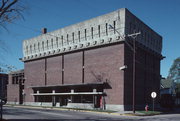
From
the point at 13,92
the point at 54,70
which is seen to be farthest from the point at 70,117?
the point at 13,92

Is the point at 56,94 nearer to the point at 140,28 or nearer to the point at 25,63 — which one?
the point at 25,63

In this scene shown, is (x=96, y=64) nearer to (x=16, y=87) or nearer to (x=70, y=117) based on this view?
(x=70, y=117)

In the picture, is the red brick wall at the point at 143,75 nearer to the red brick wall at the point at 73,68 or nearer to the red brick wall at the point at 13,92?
the red brick wall at the point at 73,68

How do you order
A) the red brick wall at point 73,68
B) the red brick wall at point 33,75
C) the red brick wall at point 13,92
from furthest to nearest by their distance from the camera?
the red brick wall at point 13,92 < the red brick wall at point 33,75 < the red brick wall at point 73,68

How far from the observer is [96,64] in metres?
35.5

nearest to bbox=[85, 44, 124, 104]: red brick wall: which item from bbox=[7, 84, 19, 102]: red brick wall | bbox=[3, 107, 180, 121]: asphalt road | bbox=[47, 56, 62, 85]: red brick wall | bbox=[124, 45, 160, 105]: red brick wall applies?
bbox=[124, 45, 160, 105]: red brick wall

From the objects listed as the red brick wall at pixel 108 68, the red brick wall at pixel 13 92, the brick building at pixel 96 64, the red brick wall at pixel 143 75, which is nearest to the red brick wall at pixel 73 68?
the brick building at pixel 96 64

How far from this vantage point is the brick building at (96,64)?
32.8 metres

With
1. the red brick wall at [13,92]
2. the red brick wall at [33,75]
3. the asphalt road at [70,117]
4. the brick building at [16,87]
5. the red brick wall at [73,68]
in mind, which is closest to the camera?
the asphalt road at [70,117]

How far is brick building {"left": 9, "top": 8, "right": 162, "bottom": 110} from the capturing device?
3275 cm

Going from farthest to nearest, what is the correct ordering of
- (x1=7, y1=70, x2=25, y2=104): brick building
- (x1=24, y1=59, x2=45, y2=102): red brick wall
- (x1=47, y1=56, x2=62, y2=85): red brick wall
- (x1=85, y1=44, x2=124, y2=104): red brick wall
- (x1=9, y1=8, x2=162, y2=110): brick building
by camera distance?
(x1=7, y1=70, x2=25, y2=104): brick building, (x1=24, y1=59, x2=45, y2=102): red brick wall, (x1=47, y1=56, x2=62, y2=85): red brick wall, (x1=9, y1=8, x2=162, y2=110): brick building, (x1=85, y1=44, x2=124, y2=104): red brick wall

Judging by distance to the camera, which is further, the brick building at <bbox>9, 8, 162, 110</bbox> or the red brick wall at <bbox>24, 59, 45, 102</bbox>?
the red brick wall at <bbox>24, 59, 45, 102</bbox>

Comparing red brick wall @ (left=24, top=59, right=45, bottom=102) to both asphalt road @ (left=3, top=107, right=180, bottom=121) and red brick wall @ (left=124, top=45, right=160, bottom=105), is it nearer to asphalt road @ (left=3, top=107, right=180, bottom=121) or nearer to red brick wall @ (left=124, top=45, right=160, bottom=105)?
red brick wall @ (left=124, top=45, right=160, bottom=105)

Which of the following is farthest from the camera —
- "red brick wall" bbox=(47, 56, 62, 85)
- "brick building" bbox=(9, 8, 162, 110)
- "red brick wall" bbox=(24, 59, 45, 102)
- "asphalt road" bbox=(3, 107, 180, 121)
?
"red brick wall" bbox=(24, 59, 45, 102)
